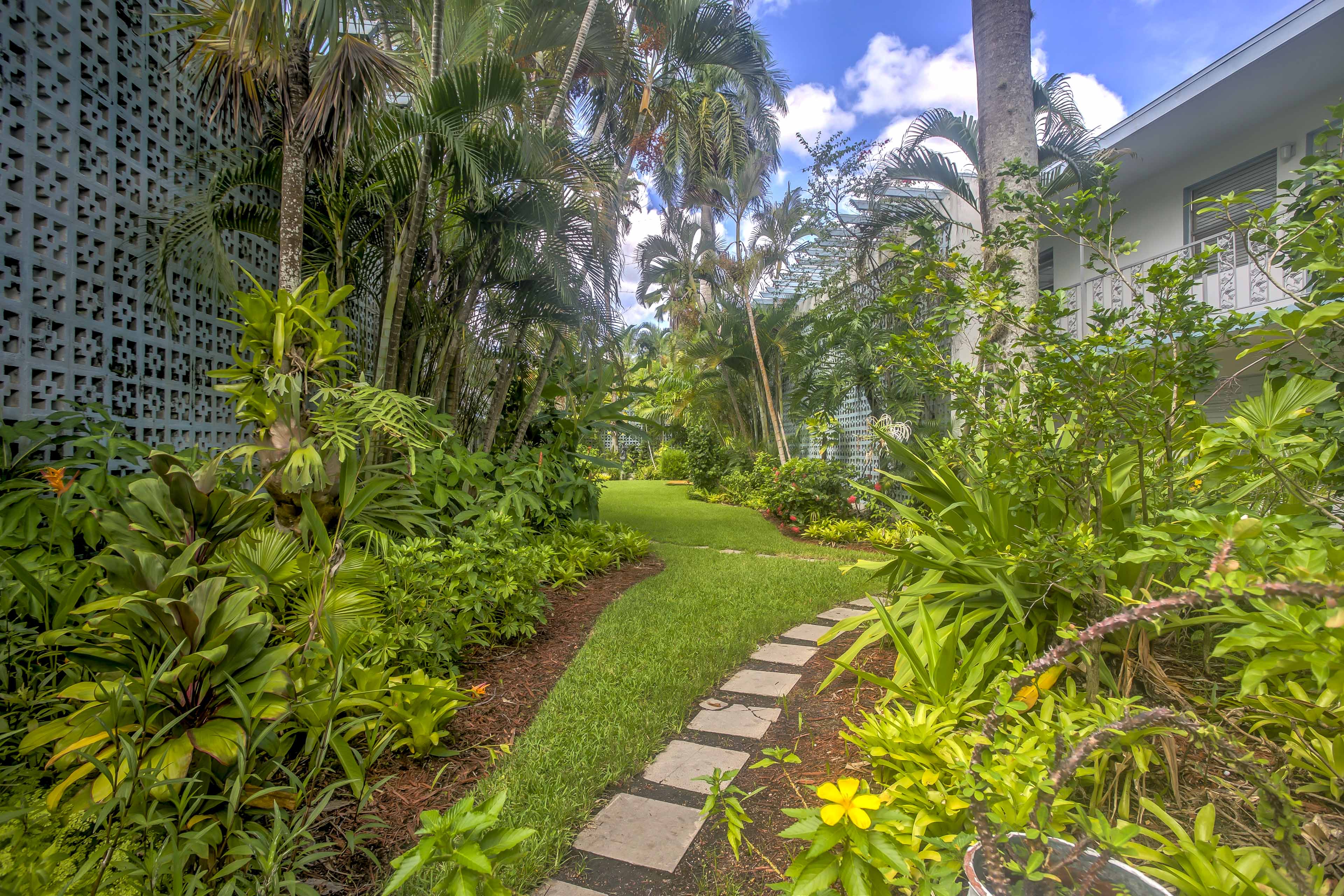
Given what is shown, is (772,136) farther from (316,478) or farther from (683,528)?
(316,478)

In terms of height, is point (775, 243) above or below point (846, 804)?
above

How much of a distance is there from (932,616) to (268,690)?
229 centimetres

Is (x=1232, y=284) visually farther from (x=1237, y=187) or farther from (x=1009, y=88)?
(x=1009, y=88)

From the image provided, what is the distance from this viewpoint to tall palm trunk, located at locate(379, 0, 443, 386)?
3.93 m

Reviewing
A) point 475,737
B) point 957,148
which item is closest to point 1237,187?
point 957,148

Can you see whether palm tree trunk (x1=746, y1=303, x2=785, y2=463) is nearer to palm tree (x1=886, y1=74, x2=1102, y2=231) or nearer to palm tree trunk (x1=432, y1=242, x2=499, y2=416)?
palm tree (x1=886, y1=74, x2=1102, y2=231)

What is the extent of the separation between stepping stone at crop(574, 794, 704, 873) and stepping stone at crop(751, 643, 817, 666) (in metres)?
1.39

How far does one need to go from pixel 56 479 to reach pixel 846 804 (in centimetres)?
314

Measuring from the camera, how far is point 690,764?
7.34ft

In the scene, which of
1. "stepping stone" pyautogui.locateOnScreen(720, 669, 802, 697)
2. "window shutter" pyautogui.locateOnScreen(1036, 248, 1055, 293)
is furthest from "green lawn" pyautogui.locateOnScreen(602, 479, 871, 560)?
"window shutter" pyautogui.locateOnScreen(1036, 248, 1055, 293)

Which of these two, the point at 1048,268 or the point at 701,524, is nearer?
the point at 701,524

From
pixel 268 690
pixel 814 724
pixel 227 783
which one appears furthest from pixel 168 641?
pixel 814 724

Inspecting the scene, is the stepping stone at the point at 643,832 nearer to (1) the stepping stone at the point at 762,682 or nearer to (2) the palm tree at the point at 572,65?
(1) the stepping stone at the point at 762,682

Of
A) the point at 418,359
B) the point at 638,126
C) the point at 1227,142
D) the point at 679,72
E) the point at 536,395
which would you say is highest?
the point at 679,72
